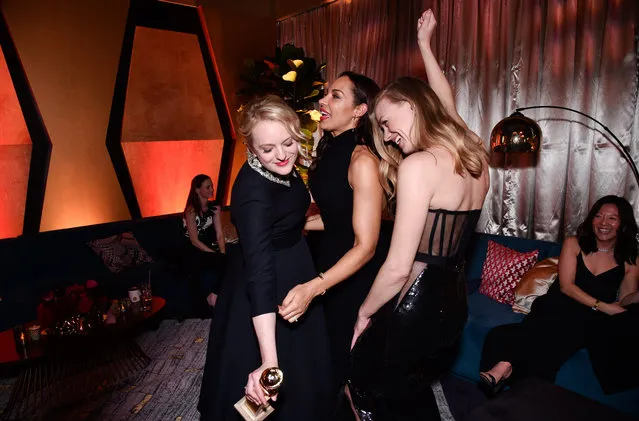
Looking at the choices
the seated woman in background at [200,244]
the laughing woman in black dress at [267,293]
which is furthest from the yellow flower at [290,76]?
the laughing woman in black dress at [267,293]

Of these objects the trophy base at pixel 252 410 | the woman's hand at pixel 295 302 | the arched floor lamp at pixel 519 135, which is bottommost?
the trophy base at pixel 252 410

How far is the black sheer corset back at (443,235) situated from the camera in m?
1.58

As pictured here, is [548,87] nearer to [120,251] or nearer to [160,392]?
[160,392]

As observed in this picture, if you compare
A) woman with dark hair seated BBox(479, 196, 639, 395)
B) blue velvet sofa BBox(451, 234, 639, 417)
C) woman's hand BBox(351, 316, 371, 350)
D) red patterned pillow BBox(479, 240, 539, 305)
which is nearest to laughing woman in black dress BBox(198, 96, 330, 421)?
woman's hand BBox(351, 316, 371, 350)

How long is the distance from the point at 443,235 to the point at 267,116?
753 millimetres

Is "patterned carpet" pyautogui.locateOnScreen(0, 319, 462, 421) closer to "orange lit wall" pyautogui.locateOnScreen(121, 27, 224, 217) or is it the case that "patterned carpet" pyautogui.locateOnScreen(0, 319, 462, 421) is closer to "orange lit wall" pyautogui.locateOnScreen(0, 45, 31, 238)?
"orange lit wall" pyautogui.locateOnScreen(0, 45, 31, 238)

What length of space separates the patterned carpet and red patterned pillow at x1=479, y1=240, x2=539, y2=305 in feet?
2.95

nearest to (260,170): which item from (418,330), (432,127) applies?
(432,127)

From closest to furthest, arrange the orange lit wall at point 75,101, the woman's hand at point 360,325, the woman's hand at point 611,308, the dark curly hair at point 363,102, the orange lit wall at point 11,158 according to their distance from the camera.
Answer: the woman's hand at point 360,325 < the dark curly hair at point 363,102 < the woman's hand at point 611,308 < the orange lit wall at point 11,158 < the orange lit wall at point 75,101

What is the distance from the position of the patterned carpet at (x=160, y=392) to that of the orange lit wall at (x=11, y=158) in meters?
1.76

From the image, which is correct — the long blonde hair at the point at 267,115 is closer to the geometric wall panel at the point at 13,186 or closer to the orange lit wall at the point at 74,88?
the geometric wall panel at the point at 13,186

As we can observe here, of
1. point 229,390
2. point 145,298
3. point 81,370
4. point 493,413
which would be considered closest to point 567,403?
point 493,413

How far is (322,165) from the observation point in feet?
6.03

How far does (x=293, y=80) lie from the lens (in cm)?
543
